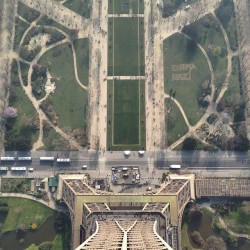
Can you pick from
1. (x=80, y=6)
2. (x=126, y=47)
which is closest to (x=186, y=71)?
(x=126, y=47)

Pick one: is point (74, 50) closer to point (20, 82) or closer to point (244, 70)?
point (20, 82)

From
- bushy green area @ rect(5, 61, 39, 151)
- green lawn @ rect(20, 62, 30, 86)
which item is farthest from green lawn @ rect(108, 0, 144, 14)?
bushy green area @ rect(5, 61, 39, 151)

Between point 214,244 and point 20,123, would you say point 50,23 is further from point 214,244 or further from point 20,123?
point 214,244

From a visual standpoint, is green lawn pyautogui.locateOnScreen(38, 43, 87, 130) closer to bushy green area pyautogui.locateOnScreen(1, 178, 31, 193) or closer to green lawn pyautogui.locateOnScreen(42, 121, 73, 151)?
green lawn pyautogui.locateOnScreen(42, 121, 73, 151)

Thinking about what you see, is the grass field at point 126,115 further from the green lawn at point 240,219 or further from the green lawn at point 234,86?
the green lawn at point 240,219

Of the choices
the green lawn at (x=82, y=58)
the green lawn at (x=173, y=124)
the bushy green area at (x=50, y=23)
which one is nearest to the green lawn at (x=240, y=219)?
the green lawn at (x=173, y=124)

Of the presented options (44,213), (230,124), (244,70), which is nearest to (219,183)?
(230,124)
